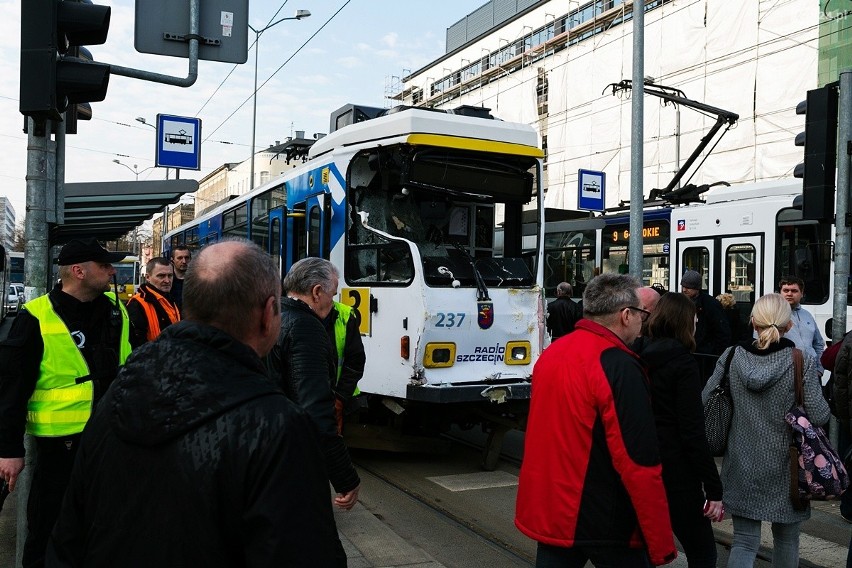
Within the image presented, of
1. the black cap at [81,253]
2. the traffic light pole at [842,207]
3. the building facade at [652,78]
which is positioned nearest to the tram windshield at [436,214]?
the traffic light pole at [842,207]

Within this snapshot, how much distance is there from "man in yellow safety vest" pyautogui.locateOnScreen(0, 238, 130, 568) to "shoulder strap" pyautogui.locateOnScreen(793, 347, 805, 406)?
340 cm

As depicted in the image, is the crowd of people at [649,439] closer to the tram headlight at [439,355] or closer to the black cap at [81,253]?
the black cap at [81,253]

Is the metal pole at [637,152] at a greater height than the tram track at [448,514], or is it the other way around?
the metal pole at [637,152]

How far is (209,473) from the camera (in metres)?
1.57

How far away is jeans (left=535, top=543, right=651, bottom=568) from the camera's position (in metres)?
3.08

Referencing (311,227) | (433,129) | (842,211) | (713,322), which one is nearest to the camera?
(842,211)

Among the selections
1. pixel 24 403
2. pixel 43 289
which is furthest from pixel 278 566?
pixel 43 289

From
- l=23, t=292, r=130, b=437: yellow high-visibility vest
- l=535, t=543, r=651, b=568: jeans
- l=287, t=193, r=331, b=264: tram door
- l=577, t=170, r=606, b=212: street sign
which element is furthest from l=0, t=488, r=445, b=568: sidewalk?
l=577, t=170, r=606, b=212: street sign

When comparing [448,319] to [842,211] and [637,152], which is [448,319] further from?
[637,152]

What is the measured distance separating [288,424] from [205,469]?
7.0 inches

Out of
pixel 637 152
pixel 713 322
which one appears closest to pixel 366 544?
pixel 713 322

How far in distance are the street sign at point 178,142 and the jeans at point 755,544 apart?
1296 cm

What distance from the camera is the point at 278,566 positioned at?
1.54 m

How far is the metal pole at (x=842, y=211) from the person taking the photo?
716 centimetres
